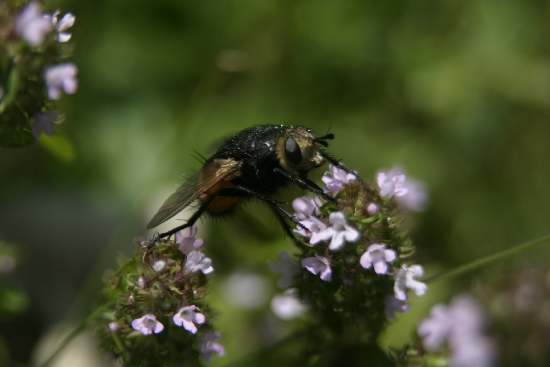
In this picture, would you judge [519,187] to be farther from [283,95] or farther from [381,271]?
[381,271]

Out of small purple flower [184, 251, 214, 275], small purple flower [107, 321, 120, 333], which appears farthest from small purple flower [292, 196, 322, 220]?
small purple flower [107, 321, 120, 333]

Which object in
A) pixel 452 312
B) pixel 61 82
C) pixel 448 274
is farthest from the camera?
pixel 452 312

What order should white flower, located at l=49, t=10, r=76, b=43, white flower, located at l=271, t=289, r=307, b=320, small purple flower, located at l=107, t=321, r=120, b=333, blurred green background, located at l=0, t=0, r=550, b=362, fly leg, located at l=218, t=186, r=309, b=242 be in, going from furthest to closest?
blurred green background, located at l=0, t=0, r=550, b=362 → white flower, located at l=271, t=289, r=307, b=320 → fly leg, located at l=218, t=186, r=309, b=242 → small purple flower, located at l=107, t=321, r=120, b=333 → white flower, located at l=49, t=10, r=76, b=43

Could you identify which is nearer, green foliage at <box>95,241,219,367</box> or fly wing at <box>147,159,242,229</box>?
green foliage at <box>95,241,219,367</box>

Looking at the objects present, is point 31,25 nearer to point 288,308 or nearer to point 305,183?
point 305,183

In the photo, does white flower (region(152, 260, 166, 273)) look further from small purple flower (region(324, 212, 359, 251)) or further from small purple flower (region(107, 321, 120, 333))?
small purple flower (region(324, 212, 359, 251))

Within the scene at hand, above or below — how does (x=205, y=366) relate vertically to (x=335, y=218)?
below

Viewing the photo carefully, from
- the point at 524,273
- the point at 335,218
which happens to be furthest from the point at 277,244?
the point at 335,218

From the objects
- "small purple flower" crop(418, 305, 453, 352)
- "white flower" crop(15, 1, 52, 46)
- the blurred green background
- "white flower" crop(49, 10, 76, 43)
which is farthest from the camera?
the blurred green background
